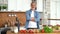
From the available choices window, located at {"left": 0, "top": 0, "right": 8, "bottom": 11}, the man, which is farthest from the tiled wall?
the man

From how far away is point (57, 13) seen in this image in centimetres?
897

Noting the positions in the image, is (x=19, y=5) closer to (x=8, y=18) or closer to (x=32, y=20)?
(x=8, y=18)

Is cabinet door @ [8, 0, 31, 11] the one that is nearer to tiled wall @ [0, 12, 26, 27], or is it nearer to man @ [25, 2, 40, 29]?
tiled wall @ [0, 12, 26, 27]

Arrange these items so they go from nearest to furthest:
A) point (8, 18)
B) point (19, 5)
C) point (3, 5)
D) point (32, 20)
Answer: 1. point (32, 20)
2. point (3, 5)
3. point (8, 18)
4. point (19, 5)

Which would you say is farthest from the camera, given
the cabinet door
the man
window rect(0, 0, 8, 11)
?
Result: the cabinet door

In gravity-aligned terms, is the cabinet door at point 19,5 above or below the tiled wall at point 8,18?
above

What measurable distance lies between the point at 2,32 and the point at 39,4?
18.1ft

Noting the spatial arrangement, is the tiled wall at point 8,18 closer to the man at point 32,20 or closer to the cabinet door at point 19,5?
the cabinet door at point 19,5

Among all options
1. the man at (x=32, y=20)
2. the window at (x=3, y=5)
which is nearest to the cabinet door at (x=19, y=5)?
the window at (x=3, y=5)

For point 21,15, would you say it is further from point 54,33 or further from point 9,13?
point 54,33

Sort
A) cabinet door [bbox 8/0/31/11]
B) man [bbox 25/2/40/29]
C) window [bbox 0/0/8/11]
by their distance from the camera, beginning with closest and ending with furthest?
man [bbox 25/2/40/29] → window [bbox 0/0/8/11] → cabinet door [bbox 8/0/31/11]

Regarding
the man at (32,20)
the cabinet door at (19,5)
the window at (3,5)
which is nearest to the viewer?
the man at (32,20)

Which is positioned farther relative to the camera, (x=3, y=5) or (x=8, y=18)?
(x=8, y=18)

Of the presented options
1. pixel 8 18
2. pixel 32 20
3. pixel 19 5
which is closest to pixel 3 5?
pixel 8 18
